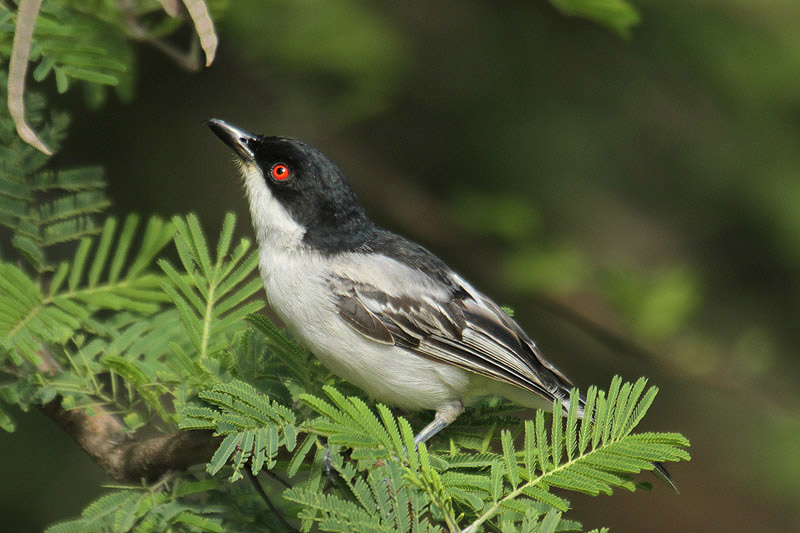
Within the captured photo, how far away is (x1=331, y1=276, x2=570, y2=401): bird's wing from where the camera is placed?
2834 mm

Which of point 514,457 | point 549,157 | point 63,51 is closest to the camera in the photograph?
point 514,457

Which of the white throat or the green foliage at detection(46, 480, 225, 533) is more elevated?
the white throat

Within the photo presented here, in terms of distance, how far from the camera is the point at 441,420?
2.73 meters

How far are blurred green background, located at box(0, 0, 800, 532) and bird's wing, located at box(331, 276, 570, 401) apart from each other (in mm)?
1348

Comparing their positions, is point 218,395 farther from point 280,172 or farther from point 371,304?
point 280,172

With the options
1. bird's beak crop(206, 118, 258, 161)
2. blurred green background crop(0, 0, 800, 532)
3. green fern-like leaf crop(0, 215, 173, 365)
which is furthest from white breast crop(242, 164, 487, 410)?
blurred green background crop(0, 0, 800, 532)

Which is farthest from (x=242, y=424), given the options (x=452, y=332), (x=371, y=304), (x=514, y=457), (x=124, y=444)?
(x=452, y=332)

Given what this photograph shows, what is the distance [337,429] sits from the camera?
1.91 m

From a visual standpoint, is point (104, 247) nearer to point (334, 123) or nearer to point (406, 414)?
point (406, 414)

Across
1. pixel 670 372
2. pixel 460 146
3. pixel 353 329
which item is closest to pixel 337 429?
pixel 353 329

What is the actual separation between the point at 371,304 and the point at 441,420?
1.47 feet

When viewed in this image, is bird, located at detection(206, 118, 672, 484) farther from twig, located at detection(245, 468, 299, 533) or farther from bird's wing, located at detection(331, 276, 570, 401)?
twig, located at detection(245, 468, 299, 533)

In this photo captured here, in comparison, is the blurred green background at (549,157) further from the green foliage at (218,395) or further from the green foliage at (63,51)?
the green foliage at (218,395)

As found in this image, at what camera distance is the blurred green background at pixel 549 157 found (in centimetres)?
423
